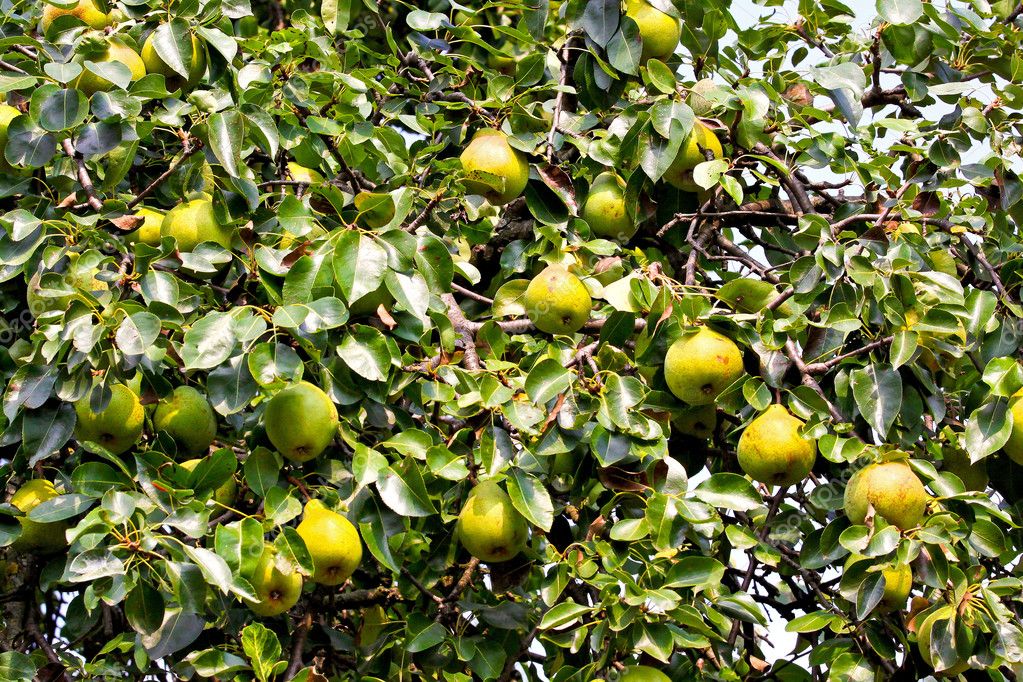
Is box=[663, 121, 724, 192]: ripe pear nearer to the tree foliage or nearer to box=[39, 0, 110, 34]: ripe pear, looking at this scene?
A: the tree foliage

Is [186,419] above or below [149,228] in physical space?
below

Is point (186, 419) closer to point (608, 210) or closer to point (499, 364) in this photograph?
point (499, 364)

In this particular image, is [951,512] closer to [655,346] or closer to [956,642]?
[956,642]

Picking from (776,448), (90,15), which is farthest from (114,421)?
(776,448)

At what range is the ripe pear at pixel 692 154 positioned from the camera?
2787 mm

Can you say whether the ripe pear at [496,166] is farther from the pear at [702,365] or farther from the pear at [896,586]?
the pear at [896,586]

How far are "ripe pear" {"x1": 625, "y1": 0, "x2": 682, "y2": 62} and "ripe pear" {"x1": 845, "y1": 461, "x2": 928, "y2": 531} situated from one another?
3.90 ft

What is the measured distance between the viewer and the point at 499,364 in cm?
248

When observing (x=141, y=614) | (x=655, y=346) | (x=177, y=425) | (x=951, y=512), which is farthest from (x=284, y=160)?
(x=951, y=512)

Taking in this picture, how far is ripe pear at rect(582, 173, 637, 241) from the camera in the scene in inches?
116

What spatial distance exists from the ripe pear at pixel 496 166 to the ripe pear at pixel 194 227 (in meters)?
0.58

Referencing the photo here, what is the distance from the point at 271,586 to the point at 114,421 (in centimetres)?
48

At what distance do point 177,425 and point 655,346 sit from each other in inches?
40.0

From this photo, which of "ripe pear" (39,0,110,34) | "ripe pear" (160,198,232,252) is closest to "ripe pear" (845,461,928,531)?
"ripe pear" (160,198,232,252)
